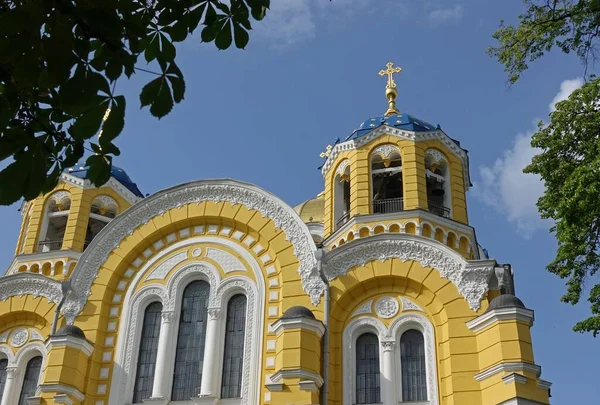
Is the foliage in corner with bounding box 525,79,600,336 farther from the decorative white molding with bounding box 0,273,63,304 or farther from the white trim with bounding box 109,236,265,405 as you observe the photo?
the decorative white molding with bounding box 0,273,63,304

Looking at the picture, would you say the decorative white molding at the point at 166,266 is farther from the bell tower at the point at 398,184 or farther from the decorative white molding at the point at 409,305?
the decorative white molding at the point at 409,305

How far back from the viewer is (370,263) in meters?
16.2

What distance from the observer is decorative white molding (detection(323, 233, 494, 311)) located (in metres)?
15.5

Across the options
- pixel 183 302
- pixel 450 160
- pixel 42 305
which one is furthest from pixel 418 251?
pixel 42 305

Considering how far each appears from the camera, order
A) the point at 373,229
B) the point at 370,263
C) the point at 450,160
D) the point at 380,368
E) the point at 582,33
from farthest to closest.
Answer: the point at 450,160
the point at 373,229
the point at 370,263
the point at 380,368
the point at 582,33

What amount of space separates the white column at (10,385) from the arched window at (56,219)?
13.5 feet

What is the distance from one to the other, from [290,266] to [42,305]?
614 centimetres

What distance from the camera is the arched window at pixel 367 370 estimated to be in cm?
1499

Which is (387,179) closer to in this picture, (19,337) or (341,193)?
(341,193)

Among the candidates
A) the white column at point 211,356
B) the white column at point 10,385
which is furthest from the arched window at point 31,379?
the white column at point 211,356

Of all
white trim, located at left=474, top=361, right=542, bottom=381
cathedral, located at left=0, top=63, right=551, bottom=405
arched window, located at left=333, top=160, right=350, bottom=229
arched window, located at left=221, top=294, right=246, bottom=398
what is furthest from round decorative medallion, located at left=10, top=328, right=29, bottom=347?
white trim, located at left=474, top=361, right=542, bottom=381

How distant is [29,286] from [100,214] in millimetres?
3819

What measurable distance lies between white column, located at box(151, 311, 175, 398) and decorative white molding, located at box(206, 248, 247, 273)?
153 cm

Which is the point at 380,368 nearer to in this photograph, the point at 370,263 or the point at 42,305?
the point at 370,263
